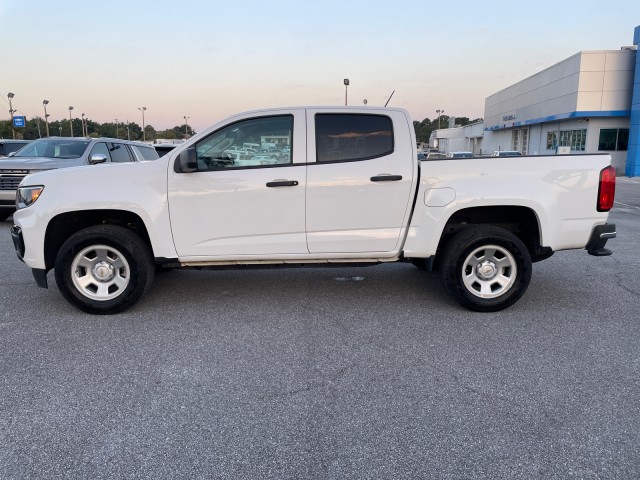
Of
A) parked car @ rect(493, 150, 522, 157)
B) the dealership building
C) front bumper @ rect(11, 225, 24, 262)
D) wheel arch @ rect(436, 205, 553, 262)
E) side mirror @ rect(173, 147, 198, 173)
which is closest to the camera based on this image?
side mirror @ rect(173, 147, 198, 173)

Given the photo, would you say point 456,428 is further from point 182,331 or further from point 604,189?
point 604,189

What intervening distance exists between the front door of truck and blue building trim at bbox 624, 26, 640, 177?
117 feet

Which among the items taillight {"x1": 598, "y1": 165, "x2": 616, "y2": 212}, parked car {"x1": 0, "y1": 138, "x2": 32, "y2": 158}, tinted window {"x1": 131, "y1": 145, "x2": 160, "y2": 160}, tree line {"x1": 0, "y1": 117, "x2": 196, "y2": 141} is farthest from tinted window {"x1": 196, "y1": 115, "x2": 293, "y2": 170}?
tree line {"x1": 0, "y1": 117, "x2": 196, "y2": 141}

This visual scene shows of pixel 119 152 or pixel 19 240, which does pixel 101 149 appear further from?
pixel 19 240

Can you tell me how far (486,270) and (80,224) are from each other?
4192mm

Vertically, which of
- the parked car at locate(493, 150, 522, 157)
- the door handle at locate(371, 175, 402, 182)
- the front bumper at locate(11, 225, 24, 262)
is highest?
the parked car at locate(493, 150, 522, 157)

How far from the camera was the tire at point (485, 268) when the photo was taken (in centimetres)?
496

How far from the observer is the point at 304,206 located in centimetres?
491

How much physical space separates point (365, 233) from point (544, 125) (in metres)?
43.7

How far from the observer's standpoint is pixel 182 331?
15.0 feet

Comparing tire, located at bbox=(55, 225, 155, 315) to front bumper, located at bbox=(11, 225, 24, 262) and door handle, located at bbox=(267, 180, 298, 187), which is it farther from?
door handle, located at bbox=(267, 180, 298, 187)

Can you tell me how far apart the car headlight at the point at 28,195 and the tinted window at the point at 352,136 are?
2769 millimetres

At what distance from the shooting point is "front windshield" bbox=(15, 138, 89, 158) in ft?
35.7

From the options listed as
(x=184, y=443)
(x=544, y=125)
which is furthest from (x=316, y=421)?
(x=544, y=125)
